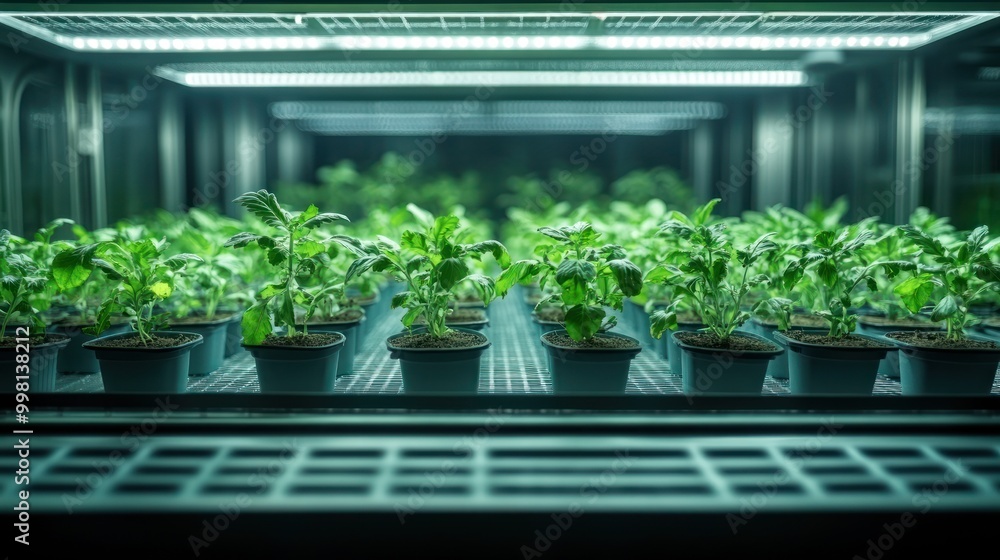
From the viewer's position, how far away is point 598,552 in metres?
0.94

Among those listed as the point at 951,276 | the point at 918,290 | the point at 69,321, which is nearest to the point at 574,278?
the point at 918,290

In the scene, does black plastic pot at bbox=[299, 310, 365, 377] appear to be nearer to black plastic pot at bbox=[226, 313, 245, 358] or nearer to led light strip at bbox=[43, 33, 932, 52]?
black plastic pot at bbox=[226, 313, 245, 358]

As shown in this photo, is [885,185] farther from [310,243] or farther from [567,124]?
[310,243]

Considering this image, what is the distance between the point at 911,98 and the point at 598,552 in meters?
2.67

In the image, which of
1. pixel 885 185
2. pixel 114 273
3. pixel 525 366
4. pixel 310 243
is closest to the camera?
pixel 114 273

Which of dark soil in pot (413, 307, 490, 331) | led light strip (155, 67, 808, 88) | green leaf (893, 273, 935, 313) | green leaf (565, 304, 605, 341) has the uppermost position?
led light strip (155, 67, 808, 88)

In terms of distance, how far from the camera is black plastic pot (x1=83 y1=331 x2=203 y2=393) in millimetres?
1468

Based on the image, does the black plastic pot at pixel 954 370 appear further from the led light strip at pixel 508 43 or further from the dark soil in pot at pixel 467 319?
the dark soil in pot at pixel 467 319

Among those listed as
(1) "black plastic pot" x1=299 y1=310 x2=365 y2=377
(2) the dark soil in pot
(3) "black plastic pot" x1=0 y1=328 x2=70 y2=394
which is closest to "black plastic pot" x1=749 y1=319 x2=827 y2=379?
(2) the dark soil in pot

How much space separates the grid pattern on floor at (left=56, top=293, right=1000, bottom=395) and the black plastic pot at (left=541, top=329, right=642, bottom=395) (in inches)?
2.8

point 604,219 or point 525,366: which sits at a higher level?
point 604,219

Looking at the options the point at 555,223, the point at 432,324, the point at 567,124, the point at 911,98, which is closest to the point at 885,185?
the point at 911,98

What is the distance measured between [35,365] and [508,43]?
1.53 meters

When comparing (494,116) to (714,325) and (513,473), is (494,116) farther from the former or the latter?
(513,473)
